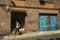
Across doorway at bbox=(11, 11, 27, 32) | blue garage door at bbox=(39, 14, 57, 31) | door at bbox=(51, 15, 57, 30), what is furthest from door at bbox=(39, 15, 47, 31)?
doorway at bbox=(11, 11, 27, 32)

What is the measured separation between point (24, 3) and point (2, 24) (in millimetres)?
3724

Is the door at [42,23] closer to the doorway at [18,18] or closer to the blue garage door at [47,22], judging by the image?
the blue garage door at [47,22]

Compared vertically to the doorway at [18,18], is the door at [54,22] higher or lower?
lower

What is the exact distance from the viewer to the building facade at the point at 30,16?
23500 mm

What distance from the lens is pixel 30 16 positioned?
25.7 meters

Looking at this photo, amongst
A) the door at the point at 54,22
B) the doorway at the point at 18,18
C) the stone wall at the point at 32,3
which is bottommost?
the door at the point at 54,22

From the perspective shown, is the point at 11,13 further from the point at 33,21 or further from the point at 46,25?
the point at 46,25

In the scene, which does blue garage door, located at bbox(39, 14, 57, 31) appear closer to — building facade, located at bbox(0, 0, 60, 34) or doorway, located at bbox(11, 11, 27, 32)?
building facade, located at bbox(0, 0, 60, 34)

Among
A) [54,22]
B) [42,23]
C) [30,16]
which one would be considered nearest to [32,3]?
[30,16]

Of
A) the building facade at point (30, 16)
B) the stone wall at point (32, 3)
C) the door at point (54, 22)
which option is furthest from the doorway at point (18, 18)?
the door at point (54, 22)

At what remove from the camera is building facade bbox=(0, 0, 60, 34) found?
925 inches

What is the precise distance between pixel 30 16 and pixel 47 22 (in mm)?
2757

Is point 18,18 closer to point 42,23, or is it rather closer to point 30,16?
point 30,16

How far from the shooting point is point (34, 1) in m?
25.9
